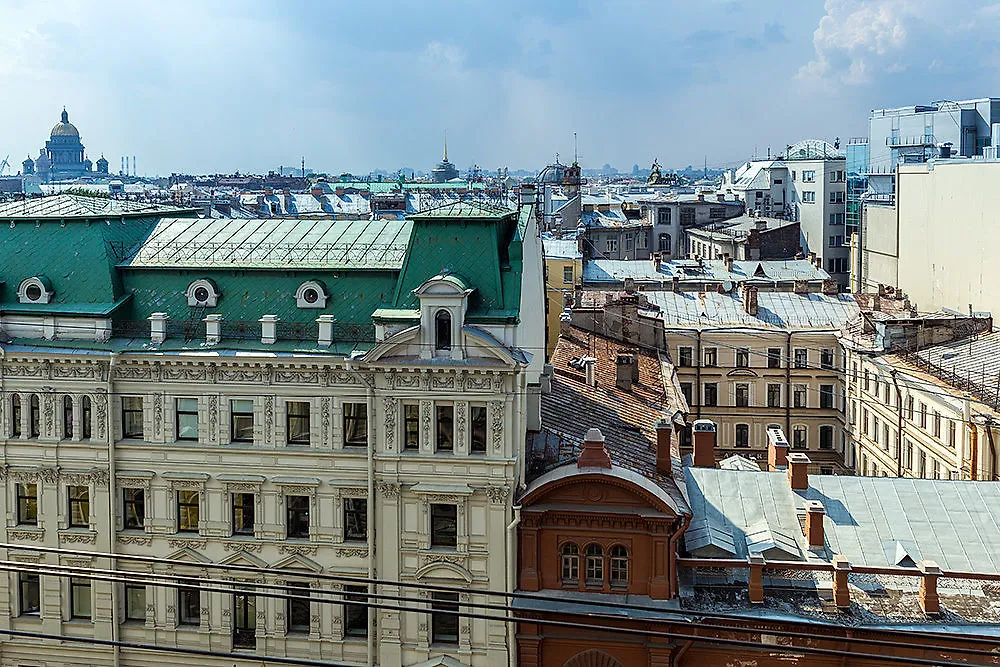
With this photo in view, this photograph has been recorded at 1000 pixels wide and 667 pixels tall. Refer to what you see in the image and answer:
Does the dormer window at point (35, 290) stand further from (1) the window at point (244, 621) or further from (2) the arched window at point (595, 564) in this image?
(2) the arched window at point (595, 564)

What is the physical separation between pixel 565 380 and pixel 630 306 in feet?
55.1

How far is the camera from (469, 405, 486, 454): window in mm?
35125

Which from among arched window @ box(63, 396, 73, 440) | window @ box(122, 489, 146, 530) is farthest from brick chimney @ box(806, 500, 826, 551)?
arched window @ box(63, 396, 73, 440)

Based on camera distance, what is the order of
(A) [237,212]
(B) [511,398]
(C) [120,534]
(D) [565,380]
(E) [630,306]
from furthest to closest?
(A) [237,212], (E) [630,306], (D) [565,380], (C) [120,534], (B) [511,398]

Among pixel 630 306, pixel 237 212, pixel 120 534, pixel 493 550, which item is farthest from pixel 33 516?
pixel 237 212

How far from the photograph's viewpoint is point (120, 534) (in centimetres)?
3719

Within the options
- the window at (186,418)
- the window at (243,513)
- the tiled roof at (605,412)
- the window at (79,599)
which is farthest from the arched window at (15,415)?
the tiled roof at (605,412)

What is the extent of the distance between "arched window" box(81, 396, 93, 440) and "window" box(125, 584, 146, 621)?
4981mm

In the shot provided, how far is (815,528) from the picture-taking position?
36844mm

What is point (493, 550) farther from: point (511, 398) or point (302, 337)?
point (302, 337)

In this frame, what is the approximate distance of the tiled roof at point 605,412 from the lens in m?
37.7

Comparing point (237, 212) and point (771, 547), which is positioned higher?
point (237, 212)

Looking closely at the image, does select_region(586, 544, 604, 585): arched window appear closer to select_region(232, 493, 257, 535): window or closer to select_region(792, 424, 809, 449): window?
select_region(232, 493, 257, 535): window

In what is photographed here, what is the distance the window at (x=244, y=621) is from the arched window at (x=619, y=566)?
11178 millimetres
